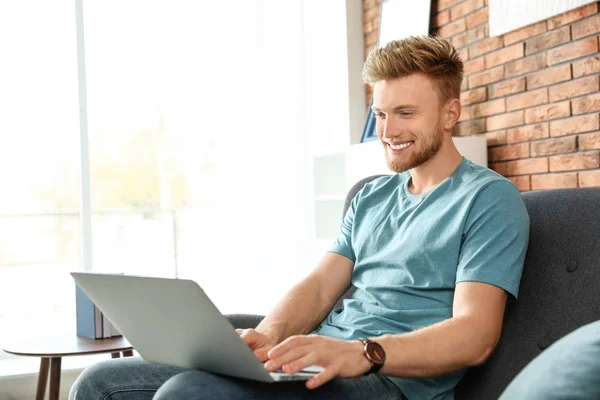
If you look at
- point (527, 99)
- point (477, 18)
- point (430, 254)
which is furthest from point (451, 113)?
point (477, 18)

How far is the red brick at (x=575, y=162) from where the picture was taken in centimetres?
270

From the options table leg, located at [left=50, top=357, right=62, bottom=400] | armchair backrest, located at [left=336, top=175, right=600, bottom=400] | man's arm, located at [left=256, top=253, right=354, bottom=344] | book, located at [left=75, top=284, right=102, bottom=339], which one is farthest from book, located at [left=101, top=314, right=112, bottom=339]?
armchair backrest, located at [left=336, top=175, right=600, bottom=400]

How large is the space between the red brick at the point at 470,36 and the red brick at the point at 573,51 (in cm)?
49

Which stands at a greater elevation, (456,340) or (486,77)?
(486,77)

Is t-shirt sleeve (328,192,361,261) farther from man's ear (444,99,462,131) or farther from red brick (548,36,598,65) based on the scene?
red brick (548,36,598,65)

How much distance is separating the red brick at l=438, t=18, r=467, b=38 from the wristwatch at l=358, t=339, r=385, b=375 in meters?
2.50

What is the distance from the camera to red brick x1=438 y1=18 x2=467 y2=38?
349cm

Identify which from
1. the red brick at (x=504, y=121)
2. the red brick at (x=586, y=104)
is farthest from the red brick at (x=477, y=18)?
the red brick at (x=586, y=104)

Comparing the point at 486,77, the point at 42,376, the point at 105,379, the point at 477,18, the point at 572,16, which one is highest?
the point at 477,18

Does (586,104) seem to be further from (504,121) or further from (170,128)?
(170,128)

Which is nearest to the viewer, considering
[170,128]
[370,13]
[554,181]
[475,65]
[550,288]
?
[550,288]

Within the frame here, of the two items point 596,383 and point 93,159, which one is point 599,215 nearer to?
point 596,383

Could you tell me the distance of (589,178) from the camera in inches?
107

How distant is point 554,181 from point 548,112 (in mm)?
275
